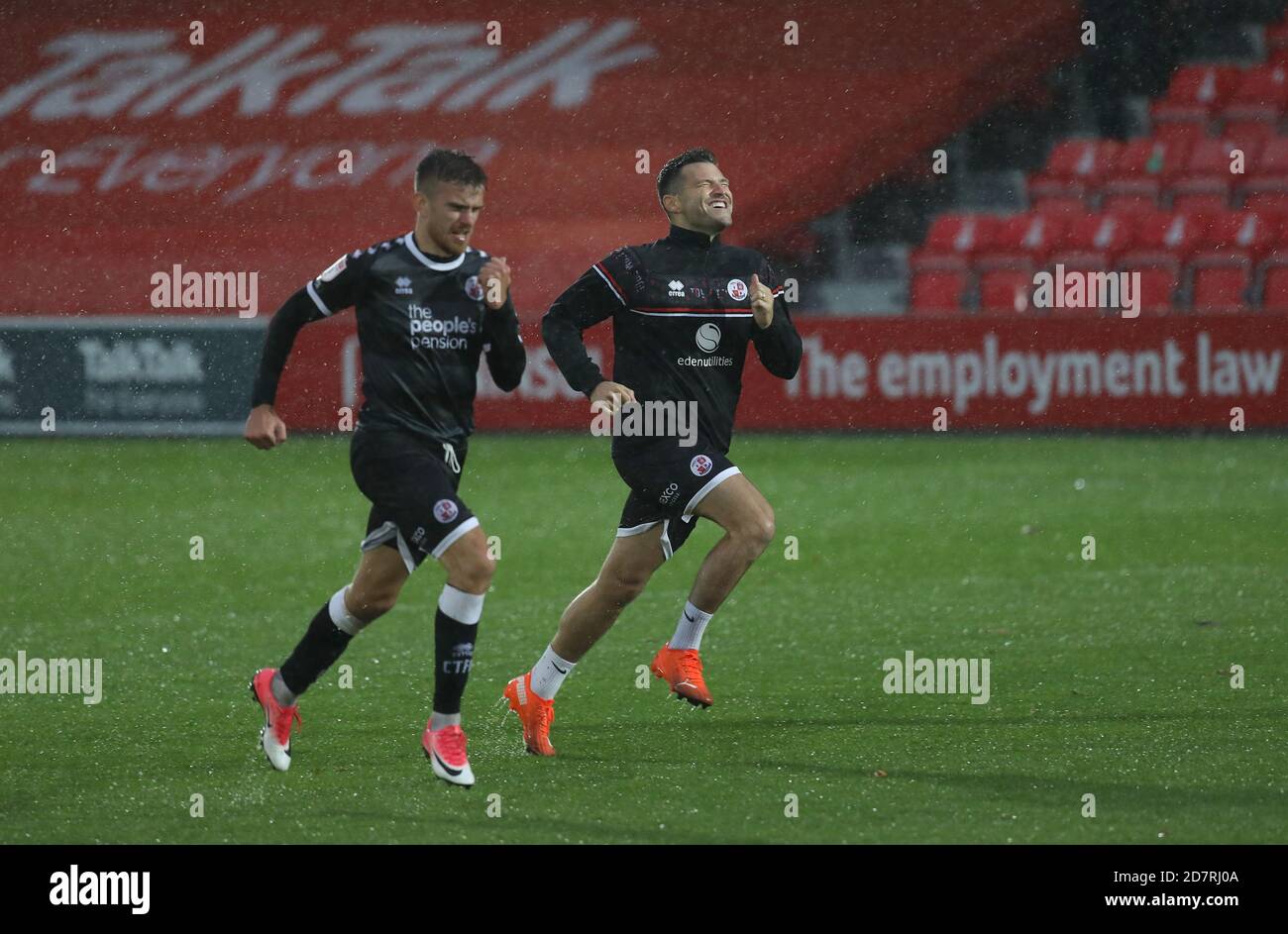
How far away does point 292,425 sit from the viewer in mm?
15758

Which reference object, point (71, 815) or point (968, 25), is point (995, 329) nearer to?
point (968, 25)

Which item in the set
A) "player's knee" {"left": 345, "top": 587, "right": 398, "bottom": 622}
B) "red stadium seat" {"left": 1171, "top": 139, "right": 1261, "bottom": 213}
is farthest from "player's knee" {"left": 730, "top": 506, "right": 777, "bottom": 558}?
"red stadium seat" {"left": 1171, "top": 139, "right": 1261, "bottom": 213}

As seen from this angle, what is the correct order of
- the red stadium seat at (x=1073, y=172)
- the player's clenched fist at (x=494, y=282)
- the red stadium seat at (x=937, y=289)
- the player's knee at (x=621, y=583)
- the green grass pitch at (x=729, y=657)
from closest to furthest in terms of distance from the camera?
the green grass pitch at (x=729, y=657), the player's clenched fist at (x=494, y=282), the player's knee at (x=621, y=583), the red stadium seat at (x=937, y=289), the red stadium seat at (x=1073, y=172)

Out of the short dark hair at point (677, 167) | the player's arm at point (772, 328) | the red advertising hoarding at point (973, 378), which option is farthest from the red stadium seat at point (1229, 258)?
the short dark hair at point (677, 167)

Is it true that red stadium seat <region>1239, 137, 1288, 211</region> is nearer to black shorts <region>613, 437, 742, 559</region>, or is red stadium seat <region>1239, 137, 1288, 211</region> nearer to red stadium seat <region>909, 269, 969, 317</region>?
red stadium seat <region>909, 269, 969, 317</region>

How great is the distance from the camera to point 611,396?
573 cm

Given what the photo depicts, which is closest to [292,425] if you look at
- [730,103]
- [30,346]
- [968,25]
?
[30,346]

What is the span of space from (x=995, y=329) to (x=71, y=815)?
36.8 ft

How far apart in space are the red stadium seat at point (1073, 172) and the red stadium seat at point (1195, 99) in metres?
0.57

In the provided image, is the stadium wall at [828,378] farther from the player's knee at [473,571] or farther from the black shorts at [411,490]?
the player's knee at [473,571]

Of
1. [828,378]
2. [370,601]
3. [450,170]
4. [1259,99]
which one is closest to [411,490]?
[370,601]

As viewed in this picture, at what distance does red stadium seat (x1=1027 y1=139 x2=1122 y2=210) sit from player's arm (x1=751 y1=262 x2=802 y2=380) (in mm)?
13463

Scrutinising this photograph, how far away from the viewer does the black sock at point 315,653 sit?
18.5 ft

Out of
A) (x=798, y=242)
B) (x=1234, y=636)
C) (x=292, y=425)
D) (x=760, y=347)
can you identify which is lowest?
(x=1234, y=636)
